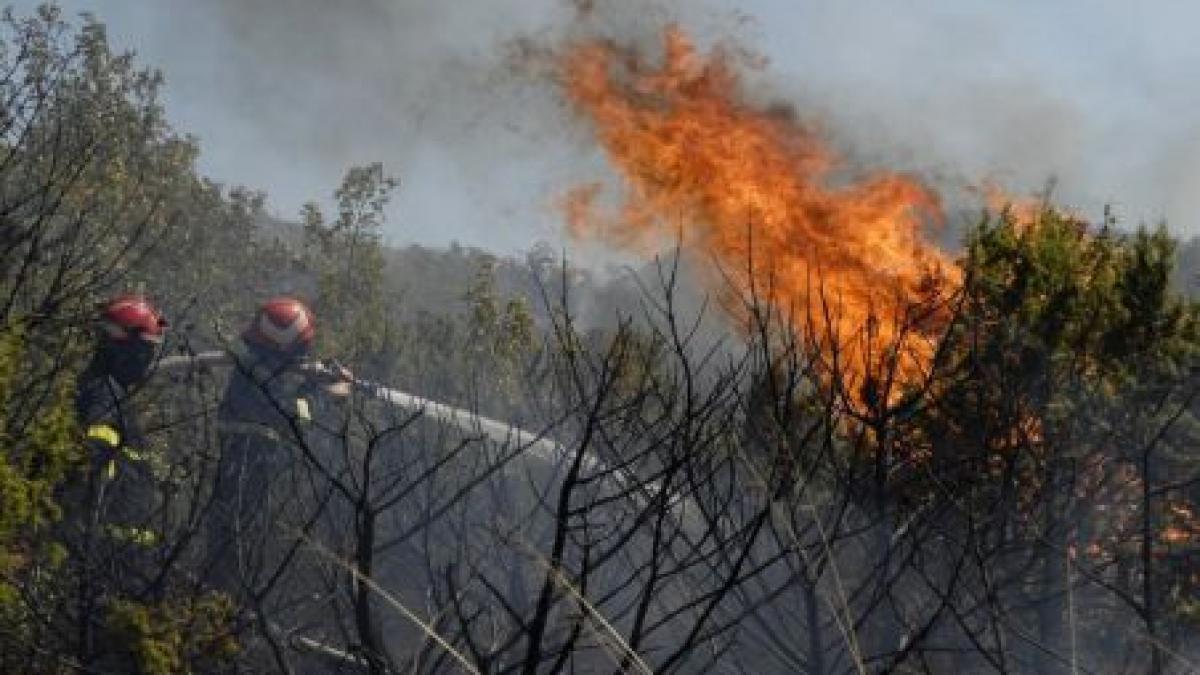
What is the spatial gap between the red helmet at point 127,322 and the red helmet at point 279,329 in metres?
1.87

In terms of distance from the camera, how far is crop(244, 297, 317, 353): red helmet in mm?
12047

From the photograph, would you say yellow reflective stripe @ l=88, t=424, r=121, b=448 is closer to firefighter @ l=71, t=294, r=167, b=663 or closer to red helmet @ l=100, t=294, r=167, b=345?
firefighter @ l=71, t=294, r=167, b=663

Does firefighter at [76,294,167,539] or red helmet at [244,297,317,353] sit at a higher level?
red helmet at [244,297,317,353]

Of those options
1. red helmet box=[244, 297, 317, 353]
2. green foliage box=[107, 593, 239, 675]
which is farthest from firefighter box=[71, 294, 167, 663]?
green foliage box=[107, 593, 239, 675]

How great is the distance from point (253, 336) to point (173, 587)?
183 inches

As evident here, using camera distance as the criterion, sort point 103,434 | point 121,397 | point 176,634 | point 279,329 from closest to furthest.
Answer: point 176,634
point 103,434
point 121,397
point 279,329

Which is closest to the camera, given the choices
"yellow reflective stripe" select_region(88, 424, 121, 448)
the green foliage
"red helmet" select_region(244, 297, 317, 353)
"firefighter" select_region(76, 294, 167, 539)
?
the green foliage

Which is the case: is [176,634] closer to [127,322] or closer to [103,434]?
[103,434]

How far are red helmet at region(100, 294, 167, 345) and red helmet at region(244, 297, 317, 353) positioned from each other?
1.87 meters

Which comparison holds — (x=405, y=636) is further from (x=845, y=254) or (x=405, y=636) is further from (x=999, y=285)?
(x=999, y=285)

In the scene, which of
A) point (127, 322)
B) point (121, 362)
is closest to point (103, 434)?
point (121, 362)

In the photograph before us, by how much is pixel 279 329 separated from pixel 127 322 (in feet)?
7.27

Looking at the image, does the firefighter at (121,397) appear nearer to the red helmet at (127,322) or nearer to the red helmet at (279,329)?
the red helmet at (127,322)

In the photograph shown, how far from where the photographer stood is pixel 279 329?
12047 mm
